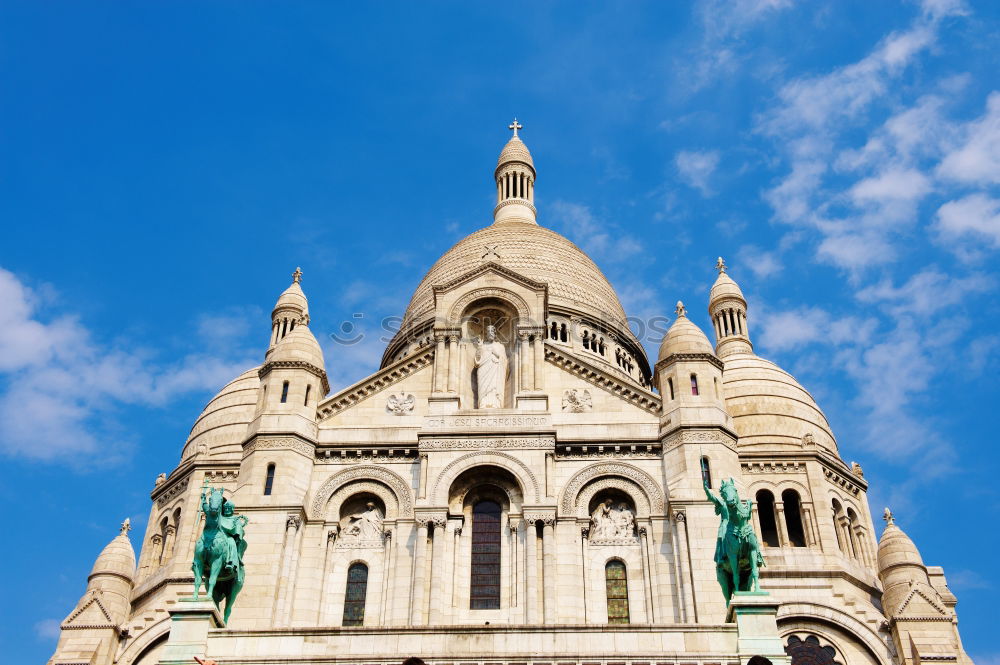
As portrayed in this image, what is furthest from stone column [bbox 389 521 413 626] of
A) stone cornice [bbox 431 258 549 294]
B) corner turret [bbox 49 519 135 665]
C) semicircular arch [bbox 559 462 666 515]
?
corner turret [bbox 49 519 135 665]

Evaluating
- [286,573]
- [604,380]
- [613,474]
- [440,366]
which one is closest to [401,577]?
[286,573]

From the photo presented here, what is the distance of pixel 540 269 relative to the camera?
180ft

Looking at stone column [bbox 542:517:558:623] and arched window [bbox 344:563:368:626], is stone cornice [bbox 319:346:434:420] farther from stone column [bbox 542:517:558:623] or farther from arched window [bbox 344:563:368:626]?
stone column [bbox 542:517:558:623]

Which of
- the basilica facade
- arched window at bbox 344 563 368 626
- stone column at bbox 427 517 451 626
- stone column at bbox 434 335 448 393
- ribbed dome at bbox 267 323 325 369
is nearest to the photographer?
the basilica facade

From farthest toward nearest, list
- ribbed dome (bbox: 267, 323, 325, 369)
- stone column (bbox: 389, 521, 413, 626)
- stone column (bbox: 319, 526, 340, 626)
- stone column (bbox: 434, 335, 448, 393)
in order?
ribbed dome (bbox: 267, 323, 325, 369), stone column (bbox: 434, 335, 448, 393), stone column (bbox: 319, 526, 340, 626), stone column (bbox: 389, 521, 413, 626)

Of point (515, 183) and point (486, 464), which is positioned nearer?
point (486, 464)

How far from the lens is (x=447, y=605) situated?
31562 millimetres

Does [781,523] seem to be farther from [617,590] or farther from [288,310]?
[288,310]

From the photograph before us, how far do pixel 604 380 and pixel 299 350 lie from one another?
999 centimetres

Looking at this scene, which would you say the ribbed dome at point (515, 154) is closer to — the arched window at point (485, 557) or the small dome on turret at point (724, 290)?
the small dome on turret at point (724, 290)

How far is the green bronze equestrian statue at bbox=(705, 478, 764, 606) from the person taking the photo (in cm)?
2703

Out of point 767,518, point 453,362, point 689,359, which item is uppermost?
point 453,362

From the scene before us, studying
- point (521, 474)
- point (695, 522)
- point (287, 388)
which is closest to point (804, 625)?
point (695, 522)

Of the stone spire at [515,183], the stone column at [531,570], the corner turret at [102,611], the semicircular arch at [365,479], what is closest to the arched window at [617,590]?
the stone column at [531,570]
